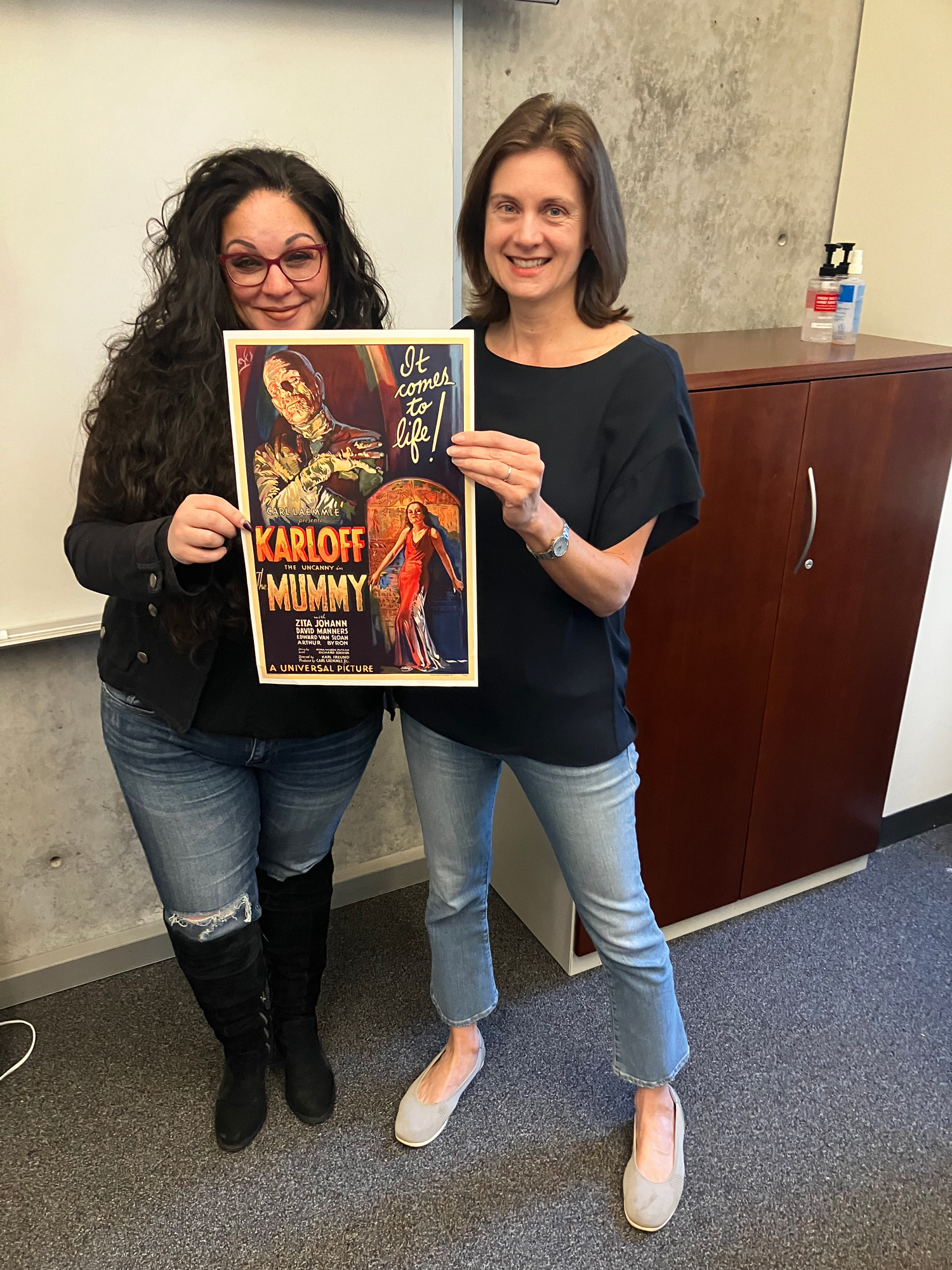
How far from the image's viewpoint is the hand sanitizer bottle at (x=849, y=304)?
1.80 metres

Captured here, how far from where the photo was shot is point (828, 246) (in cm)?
183

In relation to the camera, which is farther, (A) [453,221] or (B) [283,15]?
(A) [453,221]

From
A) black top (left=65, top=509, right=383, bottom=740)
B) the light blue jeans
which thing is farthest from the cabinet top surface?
→ black top (left=65, top=509, right=383, bottom=740)

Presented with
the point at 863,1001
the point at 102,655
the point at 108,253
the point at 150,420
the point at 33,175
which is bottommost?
the point at 863,1001

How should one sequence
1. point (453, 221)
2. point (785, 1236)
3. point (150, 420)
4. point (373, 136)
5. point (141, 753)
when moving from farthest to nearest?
1. point (453, 221)
2. point (373, 136)
3. point (785, 1236)
4. point (141, 753)
5. point (150, 420)

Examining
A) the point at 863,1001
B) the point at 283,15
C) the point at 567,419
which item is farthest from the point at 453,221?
the point at 863,1001

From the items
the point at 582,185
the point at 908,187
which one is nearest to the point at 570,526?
the point at 582,185

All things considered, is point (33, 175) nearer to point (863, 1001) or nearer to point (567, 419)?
point (567, 419)

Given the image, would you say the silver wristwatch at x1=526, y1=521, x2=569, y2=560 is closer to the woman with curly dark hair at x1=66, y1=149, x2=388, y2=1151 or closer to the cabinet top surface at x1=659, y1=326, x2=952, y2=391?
the woman with curly dark hair at x1=66, y1=149, x2=388, y2=1151

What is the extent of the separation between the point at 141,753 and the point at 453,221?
3.63ft

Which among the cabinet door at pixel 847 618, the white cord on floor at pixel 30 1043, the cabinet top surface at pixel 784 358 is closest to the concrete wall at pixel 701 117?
the cabinet top surface at pixel 784 358

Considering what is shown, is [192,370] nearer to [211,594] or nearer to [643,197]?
[211,594]

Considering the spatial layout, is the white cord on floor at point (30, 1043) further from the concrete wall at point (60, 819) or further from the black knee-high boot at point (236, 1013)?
the black knee-high boot at point (236, 1013)

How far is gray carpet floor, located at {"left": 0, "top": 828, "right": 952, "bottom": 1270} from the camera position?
4.52 feet
